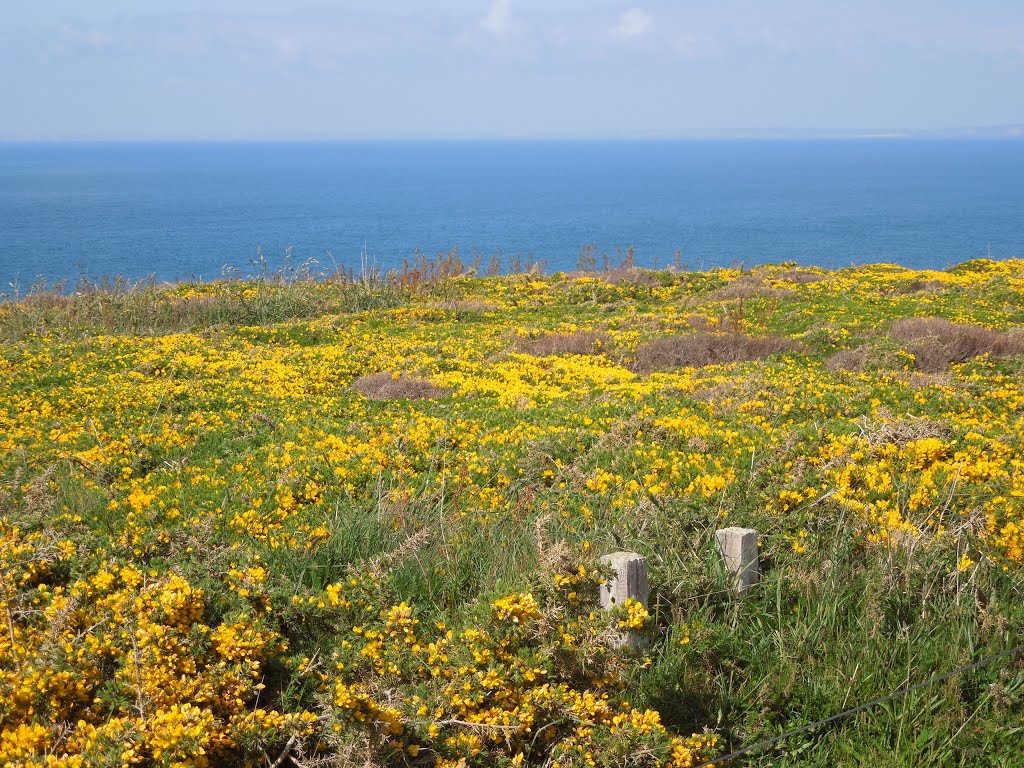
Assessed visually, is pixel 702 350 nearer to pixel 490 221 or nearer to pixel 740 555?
pixel 740 555

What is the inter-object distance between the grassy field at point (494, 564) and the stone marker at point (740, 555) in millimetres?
110

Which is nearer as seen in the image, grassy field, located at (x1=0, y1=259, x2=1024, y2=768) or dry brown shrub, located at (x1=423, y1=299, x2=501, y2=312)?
grassy field, located at (x1=0, y1=259, x2=1024, y2=768)

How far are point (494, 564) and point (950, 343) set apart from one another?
13.3m

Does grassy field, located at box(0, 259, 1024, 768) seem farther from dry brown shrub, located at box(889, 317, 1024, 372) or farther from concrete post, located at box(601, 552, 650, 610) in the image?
dry brown shrub, located at box(889, 317, 1024, 372)

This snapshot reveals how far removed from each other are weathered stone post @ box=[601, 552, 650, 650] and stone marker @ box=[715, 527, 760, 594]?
0.95 meters

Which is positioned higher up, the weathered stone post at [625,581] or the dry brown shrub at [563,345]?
the weathered stone post at [625,581]

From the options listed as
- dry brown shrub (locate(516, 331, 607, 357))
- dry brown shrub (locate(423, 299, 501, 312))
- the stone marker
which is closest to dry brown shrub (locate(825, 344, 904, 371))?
dry brown shrub (locate(516, 331, 607, 357))

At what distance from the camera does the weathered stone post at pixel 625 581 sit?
4.30 metres

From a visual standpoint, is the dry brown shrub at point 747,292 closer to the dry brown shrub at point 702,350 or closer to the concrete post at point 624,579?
the dry brown shrub at point 702,350

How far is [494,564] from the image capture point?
521cm

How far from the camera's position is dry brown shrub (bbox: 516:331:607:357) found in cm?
1598

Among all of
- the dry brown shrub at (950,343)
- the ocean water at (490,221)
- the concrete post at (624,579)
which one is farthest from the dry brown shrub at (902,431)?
the ocean water at (490,221)

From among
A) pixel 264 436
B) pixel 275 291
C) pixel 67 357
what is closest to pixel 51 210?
pixel 275 291

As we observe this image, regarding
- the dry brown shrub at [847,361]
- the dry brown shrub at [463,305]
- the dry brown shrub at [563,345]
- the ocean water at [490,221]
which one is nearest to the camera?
the dry brown shrub at [847,361]
